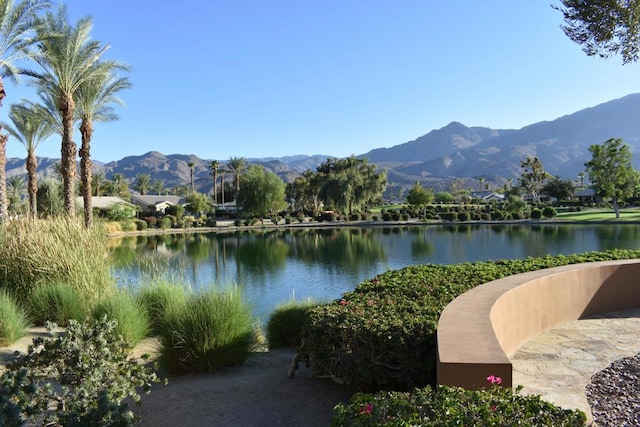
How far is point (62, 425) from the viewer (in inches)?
114

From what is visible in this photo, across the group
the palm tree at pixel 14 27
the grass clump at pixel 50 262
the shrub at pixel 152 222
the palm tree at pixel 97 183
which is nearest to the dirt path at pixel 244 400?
the grass clump at pixel 50 262

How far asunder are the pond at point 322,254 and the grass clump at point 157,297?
1.01 metres

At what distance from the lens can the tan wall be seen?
2.68 metres

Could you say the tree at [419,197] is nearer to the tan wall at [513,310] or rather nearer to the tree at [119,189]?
the tree at [119,189]

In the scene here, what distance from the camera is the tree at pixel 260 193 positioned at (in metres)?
54.3

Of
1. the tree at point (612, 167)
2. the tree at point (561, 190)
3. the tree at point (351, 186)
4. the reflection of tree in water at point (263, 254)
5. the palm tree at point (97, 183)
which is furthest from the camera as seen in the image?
the tree at point (561, 190)

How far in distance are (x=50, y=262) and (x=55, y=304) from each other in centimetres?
93

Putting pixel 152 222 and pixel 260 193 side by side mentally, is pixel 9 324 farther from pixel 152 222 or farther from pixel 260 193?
pixel 260 193

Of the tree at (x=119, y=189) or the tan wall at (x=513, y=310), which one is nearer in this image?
the tan wall at (x=513, y=310)

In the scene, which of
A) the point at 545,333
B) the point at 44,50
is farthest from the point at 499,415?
the point at 44,50

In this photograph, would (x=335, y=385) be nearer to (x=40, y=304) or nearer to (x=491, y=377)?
(x=491, y=377)

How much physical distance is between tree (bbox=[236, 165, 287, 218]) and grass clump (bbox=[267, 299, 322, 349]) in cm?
4747

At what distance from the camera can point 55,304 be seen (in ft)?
23.4

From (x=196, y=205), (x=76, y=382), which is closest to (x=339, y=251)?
(x=76, y=382)
